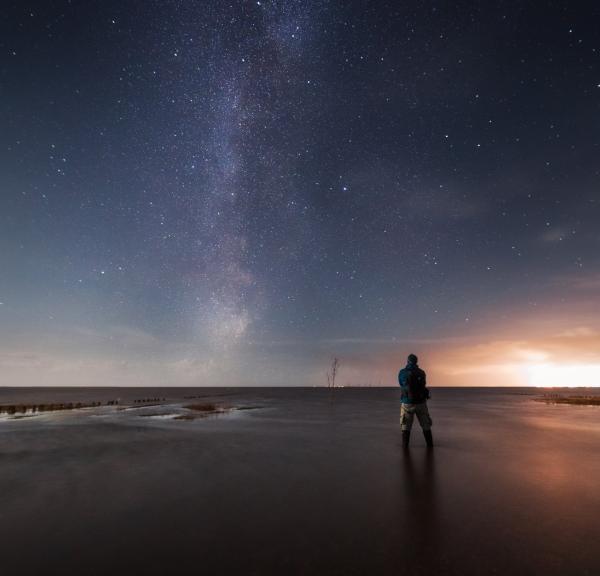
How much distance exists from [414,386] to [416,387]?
0.07 metres

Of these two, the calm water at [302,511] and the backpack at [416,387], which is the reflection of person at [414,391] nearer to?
the backpack at [416,387]

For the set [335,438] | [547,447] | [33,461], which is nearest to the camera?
[33,461]

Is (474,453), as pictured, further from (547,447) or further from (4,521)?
(4,521)

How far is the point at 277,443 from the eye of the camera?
17031mm

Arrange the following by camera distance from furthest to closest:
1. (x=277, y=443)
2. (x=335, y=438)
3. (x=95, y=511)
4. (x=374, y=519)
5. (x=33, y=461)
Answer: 1. (x=335, y=438)
2. (x=277, y=443)
3. (x=33, y=461)
4. (x=95, y=511)
5. (x=374, y=519)

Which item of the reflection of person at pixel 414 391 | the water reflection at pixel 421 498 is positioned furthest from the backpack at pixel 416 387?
the water reflection at pixel 421 498

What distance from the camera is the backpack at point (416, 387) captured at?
43.9 ft

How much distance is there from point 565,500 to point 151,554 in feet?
26.3

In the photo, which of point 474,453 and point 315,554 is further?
point 474,453

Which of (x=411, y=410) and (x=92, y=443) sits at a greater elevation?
(x=411, y=410)

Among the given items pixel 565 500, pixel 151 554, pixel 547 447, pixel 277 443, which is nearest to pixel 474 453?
pixel 547 447

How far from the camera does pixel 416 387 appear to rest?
1340 centimetres

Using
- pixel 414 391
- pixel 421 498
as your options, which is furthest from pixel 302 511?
pixel 414 391

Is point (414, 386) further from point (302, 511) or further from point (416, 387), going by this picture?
point (302, 511)
